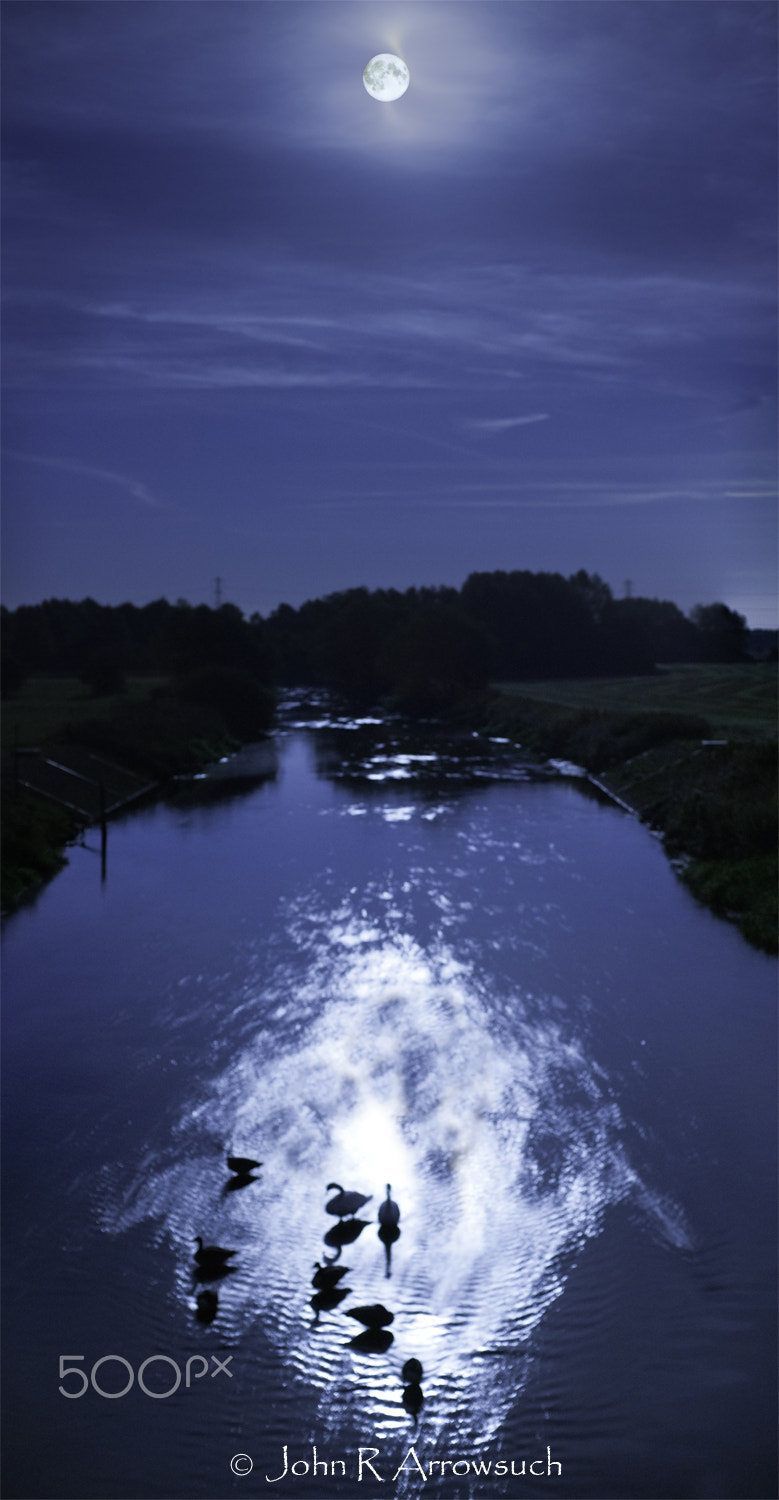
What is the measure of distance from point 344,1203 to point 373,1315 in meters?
1.74

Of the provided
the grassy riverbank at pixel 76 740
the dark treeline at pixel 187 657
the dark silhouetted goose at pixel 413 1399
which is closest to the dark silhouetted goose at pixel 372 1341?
the dark silhouetted goose at pixel 413 1399

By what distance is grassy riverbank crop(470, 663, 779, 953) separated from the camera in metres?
28.5

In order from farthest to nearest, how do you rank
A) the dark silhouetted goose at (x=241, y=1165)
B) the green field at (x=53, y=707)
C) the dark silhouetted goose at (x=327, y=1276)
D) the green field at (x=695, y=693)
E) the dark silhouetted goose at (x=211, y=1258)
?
1. the green field at (x=695, y=693)
2. the green field at (x=53, y=707)
3. the dark silhouetted goose at (x=241, y=1165)
4. the dark silhouetted goose at (x=211, y=1258)
5. the dark silhouetted goose at (x=327, y=1276)

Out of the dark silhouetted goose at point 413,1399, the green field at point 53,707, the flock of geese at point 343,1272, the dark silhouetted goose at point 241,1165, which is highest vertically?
the green field at point 53,707

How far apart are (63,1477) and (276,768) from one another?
48.8 meters

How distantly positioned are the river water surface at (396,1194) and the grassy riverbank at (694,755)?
2226 mm

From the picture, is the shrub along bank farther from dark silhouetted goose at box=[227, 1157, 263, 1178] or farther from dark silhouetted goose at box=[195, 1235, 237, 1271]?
dark silhouetted goose at box=[195, 1235, 237, 1271]

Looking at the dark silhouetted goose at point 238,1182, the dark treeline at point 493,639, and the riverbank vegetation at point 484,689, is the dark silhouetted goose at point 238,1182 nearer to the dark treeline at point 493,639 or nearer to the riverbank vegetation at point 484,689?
the riverbank vegetation at point 484,689

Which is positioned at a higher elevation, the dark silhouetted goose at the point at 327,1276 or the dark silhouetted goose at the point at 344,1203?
the dark silhouetted goose at the point at 344,1203

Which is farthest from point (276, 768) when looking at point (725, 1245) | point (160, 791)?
point (725, 1245)

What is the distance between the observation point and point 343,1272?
1198cm

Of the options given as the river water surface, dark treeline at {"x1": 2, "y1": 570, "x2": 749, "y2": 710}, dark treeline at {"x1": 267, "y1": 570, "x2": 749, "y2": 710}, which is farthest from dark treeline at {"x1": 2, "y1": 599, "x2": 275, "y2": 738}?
the river water surface

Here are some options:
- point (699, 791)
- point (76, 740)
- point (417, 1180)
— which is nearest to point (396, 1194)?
point (417, 1180)

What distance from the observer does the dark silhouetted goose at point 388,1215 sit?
12633 millimetres
